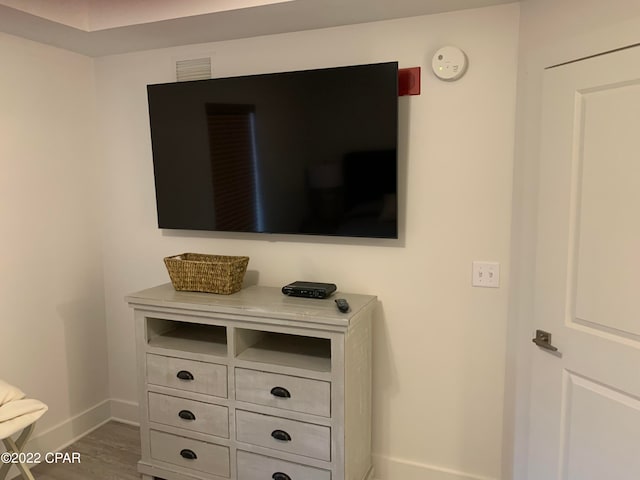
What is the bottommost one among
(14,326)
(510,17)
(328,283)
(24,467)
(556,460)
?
(24,467)

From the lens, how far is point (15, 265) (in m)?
2.51

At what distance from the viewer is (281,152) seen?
2404 mm

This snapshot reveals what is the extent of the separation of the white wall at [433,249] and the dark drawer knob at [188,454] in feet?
2.96

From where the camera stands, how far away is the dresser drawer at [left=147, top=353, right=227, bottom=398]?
7.38 feet

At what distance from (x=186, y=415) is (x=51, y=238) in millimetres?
1257

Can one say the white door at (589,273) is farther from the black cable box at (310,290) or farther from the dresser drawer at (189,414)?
the dresser drawer at (189,414)

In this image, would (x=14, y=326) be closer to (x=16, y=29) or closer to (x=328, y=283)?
(x=16, y=29)

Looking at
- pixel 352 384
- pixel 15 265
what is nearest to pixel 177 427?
pixel 352 384

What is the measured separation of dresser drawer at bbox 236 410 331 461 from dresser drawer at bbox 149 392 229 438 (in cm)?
10

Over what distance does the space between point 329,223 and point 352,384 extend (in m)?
0.76

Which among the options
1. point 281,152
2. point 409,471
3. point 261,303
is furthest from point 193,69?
point 409,471

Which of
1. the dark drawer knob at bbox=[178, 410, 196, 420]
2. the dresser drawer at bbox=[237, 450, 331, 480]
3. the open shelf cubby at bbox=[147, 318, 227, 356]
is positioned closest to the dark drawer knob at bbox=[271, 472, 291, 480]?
the dresser drawer at bbox=[237, 450, 331, 480]

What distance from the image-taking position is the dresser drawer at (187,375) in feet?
7.38

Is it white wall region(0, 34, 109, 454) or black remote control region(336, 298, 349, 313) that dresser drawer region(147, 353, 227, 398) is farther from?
white wall region(0, 34, 109, 454)
